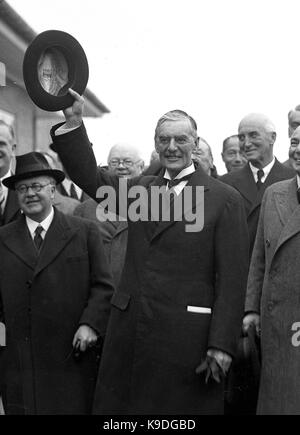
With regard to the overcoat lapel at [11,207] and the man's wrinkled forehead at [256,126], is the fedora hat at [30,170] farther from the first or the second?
the man's wrinkled forehead at [256,126]

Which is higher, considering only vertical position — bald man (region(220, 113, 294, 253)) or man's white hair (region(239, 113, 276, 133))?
man's white hair (region(239, 113, 276, 133))

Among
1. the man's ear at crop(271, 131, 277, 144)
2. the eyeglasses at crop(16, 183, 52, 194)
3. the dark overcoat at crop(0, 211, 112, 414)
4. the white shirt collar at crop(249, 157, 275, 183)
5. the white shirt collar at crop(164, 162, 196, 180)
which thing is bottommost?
the dark overcoat at crop(0, 211, 112, 414)

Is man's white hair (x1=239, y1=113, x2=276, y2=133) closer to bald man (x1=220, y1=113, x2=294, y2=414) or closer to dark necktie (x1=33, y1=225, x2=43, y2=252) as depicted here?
bald man (x1=220, y1=113, x2=294, y2=414)

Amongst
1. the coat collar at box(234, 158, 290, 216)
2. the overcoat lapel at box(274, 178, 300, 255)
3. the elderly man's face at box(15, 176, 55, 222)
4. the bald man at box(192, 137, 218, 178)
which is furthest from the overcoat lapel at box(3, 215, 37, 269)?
the bald man at box(192, 137, 218, 178)

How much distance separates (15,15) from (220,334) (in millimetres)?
2354

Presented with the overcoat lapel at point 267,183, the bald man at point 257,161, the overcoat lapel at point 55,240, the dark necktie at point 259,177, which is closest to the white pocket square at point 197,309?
the overcoat lapel at point 55,240

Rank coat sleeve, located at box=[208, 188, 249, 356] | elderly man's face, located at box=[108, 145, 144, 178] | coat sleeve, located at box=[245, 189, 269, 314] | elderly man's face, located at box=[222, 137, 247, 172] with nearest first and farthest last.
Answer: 1. coat sleeve, located at box=[208, 188, 249, 356]
2. coat sleeve, located at box=[245, 189, 269, 314]
3. elderly man's face, located at box=[108, 145, 144, 178]
4. elderly man's face, located at box=[222, 137, 247, 172]

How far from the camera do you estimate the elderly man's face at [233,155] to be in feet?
20.6

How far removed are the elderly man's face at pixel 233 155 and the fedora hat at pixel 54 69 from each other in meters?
3.00

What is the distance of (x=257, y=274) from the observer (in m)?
4.05

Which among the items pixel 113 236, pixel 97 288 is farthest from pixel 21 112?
pixel 97 288

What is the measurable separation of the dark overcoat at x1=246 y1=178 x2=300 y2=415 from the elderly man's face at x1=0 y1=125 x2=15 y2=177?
150cm

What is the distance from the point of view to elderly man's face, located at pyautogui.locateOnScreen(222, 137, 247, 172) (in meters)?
6.29
